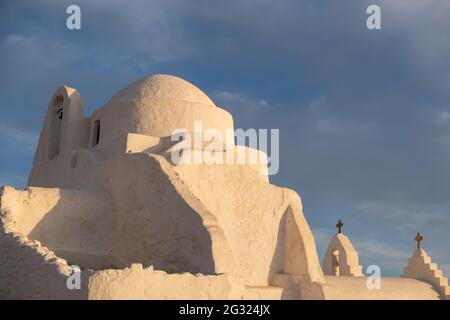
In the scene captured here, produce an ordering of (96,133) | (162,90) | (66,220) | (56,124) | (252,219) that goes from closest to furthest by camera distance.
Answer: (66,220) → (252,219) → (162,90) → (96,133) → (56,124)

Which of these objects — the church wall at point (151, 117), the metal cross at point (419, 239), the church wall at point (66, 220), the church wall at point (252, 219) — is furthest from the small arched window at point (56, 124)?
the metal cross at point (419, 239)

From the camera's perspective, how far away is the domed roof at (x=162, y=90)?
15607mm

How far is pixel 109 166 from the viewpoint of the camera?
494 inches

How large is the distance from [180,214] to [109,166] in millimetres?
2515

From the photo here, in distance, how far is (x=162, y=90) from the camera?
15.8 meters

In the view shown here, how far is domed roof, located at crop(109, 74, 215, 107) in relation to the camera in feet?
51.2

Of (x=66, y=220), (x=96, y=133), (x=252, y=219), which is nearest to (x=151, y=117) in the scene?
(x=96, y=133)

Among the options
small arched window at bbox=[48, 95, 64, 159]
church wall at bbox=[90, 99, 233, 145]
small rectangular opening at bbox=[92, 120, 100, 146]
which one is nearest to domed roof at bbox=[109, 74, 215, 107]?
church wall at bbox=[90, 99, 233, 145]

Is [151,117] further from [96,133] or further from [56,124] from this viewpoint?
[56,124]

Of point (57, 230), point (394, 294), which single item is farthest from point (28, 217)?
point (394, 294)

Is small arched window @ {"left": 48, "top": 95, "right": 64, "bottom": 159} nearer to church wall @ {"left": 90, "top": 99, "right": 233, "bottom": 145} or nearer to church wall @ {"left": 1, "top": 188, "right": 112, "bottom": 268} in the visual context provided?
church wall @ {"left": 90, "top": 99, "right": 233, "bottom": 145}
